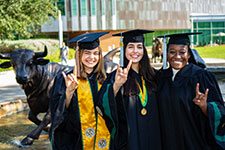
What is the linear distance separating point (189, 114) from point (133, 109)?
60 cm

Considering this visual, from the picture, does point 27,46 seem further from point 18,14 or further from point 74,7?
point 74,7

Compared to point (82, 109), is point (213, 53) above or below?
above

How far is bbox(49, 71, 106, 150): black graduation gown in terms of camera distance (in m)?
2.99

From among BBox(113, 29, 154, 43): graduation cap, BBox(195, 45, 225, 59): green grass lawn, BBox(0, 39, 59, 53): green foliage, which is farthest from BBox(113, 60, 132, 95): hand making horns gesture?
BBox(0, 39, 59, 53): green foliage

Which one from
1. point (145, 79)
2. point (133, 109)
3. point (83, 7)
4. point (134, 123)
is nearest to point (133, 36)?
point (145, 79)

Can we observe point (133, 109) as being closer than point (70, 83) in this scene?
No

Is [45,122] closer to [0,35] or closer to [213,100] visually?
[213,100]

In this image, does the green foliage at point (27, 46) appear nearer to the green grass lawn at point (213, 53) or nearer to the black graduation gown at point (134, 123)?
the green grass lawn at point (213, 53)

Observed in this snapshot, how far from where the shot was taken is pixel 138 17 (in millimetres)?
42688

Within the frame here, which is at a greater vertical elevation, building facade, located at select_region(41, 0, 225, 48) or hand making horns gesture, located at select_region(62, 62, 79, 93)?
building facade, located at select_region(41, 0, 225, 48)

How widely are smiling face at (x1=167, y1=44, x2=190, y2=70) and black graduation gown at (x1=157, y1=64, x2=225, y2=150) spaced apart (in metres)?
0.07

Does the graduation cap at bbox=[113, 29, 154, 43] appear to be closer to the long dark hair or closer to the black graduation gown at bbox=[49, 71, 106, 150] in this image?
the long dark hair

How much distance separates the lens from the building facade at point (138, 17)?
125 ft

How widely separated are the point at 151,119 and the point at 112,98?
1.68 feet
